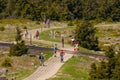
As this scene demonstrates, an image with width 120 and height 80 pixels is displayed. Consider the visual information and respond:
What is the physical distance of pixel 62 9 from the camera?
140125mm

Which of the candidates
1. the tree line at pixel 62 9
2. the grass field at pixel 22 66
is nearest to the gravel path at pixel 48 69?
the grass field at pixel 22 66

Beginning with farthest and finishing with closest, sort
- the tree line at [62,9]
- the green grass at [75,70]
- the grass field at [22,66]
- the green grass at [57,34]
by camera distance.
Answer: the tree line at [62,9] < the green grass at [57,34] < the grass field at [22,66] < the green grass at [75,70]

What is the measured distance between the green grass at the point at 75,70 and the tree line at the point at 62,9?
76936 millimetres

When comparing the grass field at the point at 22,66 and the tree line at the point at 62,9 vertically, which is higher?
the tree line at the point at 62,9

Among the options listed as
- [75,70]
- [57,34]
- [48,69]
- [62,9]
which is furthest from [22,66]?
[62,9]

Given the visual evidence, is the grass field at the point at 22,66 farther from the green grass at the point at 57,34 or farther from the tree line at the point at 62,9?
the tree line at the point at 62,9

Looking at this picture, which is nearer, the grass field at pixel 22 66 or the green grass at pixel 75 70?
the green grass at pixel 75 70

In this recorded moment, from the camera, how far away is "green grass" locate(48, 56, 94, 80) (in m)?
45.6

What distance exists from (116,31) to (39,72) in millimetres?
62615

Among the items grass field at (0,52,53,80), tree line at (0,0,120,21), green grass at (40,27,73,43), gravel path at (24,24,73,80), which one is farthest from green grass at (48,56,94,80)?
tree line at (0,0,120,21)

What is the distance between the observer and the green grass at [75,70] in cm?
4559

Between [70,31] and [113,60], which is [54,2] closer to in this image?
[70,31]

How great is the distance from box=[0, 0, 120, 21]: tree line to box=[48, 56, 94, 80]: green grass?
252 feet

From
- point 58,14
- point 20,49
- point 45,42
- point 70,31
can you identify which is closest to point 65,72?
point 20,49
